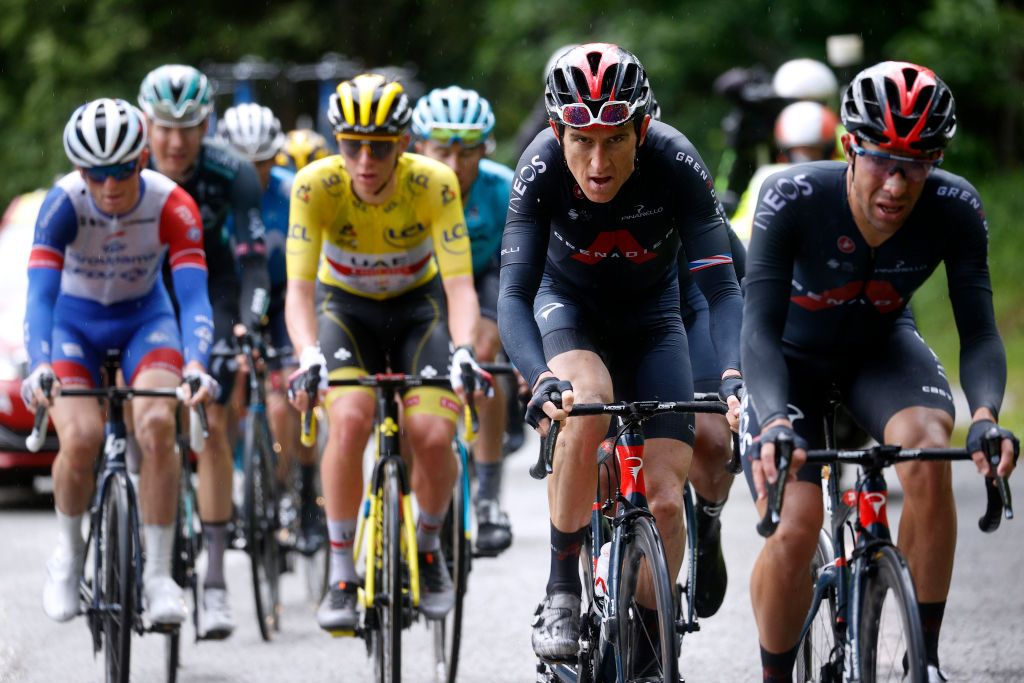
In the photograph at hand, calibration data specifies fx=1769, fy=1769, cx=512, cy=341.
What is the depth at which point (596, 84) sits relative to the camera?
5.48m

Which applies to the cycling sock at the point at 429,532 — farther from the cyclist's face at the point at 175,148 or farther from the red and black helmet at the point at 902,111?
the red and black helmet at the point at 902,111

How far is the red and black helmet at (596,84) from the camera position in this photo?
549 centimetres

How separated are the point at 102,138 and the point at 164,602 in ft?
6.09

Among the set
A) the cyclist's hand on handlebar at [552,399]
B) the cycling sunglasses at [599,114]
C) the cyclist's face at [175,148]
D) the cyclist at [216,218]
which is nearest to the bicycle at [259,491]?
the cyclist at [216,218]

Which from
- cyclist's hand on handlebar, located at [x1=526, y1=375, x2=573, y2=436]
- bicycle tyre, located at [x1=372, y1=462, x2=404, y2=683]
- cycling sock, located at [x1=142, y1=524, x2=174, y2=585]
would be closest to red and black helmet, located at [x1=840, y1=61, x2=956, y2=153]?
cyclist's hand on handlebar, located at [x1=526, y1=375, x2=573, y2=436]

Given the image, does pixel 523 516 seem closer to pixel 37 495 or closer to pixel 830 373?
pixel 37 495

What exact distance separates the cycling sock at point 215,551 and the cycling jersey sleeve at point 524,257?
10.3 feet

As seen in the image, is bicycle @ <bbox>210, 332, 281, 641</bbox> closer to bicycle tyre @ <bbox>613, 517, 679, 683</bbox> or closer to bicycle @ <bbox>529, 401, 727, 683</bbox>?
bicycle @ <bbox>529, 401, 727, 683</bbox>

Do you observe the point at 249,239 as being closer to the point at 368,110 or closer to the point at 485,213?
the point at 485,213

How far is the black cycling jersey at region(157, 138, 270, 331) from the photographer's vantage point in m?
8.88

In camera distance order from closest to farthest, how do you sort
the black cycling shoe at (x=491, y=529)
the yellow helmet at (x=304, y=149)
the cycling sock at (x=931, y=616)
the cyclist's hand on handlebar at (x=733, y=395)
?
the cycling sock at (x=931, y=616) < the cyclist's hand on handlebar at (x=733, y=395) < the black cycling shoe at (x=491, y=529) < the yellow helmet at (x=304, y=149)

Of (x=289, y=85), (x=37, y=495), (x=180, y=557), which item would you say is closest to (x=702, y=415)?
(x=180, y=557)

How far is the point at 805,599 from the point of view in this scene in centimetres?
520

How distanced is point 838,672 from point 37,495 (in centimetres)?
1004
